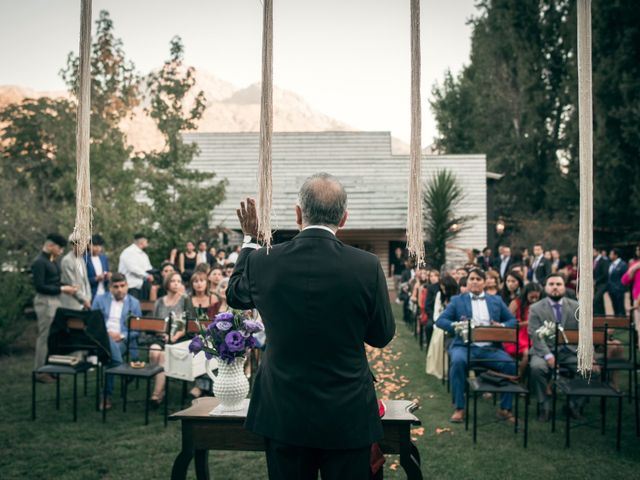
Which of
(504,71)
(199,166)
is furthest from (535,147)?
(199,166)

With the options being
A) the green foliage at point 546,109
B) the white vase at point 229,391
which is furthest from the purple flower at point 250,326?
the green foliage at point 546,109

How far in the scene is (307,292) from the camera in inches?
78.2

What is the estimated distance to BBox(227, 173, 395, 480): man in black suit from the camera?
6.53 ft

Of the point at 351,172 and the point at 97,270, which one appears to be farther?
the point at 351,172

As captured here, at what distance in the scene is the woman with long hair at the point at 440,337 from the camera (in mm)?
7504

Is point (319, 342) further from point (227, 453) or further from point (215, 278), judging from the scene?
point (215, 278)

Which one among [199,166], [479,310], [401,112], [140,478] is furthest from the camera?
[199,166]

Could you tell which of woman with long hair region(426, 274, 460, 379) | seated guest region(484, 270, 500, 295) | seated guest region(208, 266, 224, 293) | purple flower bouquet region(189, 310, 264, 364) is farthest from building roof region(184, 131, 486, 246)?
purple flower bouquet region(189, 310, 264, 364)

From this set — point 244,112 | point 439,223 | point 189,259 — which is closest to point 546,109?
point 439,223

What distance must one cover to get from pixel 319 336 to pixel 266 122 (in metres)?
1.12

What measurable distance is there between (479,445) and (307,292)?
3.78 metres

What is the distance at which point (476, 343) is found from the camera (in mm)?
6152

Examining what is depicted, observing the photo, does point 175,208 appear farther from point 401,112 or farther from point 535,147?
point 535,147

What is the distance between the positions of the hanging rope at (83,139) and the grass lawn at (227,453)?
252cm
